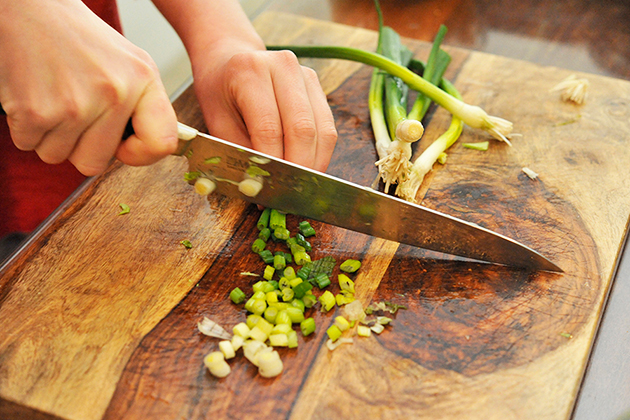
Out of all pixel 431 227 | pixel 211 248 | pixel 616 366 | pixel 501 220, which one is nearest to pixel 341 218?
pixel 431 227

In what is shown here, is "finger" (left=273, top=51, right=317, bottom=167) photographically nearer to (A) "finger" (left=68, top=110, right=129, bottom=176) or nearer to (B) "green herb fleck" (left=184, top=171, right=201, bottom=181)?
(B) "green herb fleck" (left=184, top=171, right=201, bottom=181)

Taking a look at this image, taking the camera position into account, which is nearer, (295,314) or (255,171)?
(295,314)

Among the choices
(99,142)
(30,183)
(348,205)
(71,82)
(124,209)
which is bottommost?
(30,183)

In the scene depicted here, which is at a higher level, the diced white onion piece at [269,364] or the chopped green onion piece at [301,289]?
the chopped green onion piece at [301,289]

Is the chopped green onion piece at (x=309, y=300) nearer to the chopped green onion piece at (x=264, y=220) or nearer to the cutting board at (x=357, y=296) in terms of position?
the cutting board at (x=357, y=296)

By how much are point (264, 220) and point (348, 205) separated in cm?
25

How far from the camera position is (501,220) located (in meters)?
1.52

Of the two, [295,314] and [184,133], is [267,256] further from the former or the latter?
[184,133]

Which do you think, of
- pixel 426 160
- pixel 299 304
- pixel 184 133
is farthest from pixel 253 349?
pixel 426 160

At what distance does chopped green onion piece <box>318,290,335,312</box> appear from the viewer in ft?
4.22

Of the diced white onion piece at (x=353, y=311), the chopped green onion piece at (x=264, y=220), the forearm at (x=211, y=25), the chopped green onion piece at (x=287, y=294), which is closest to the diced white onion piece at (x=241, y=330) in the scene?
the chopped green onion piece at (x=287, y=294)

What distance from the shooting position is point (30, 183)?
1831 mm

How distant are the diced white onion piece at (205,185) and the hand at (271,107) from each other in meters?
0.14

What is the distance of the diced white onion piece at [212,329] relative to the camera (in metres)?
1.24
